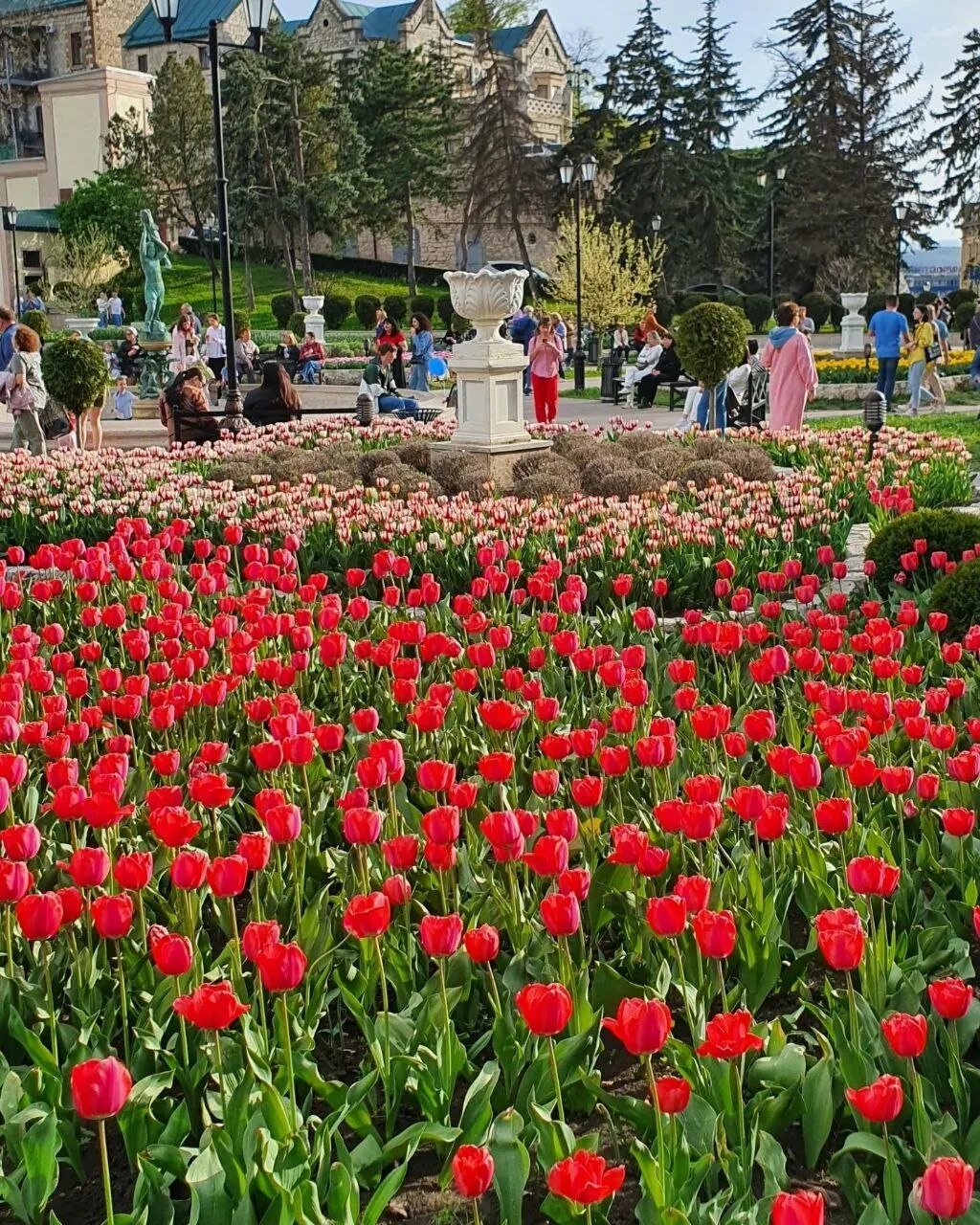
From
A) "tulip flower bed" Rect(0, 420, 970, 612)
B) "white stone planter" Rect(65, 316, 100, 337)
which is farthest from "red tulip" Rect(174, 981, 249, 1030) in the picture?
"white stone planter" Rect(65, 316, 100, 337)

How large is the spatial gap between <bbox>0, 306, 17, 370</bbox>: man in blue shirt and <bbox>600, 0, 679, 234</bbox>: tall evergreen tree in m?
40.8

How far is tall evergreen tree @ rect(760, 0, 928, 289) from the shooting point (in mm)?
49031

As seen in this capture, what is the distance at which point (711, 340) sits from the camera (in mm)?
14656

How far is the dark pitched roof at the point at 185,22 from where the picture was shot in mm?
67875

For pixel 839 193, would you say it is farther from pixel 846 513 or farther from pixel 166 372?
pixel 846 513

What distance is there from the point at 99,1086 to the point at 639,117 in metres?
54.7

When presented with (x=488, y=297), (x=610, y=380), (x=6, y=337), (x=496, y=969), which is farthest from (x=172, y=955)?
(x=610, y=380)

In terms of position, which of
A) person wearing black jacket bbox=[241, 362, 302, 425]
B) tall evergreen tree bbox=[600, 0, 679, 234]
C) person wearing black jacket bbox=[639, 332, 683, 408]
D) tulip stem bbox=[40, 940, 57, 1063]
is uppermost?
tall evergreen tree bbox=[600, 0, 679, 234]

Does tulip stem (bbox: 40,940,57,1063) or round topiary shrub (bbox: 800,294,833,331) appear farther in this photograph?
round topiary shrub (bbox: 800,294,833,331)

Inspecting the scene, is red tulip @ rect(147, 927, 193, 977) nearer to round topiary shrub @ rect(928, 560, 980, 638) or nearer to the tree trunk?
round topiary shrub @ rect(928, 560, 980, 638)

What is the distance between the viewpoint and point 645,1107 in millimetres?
2488

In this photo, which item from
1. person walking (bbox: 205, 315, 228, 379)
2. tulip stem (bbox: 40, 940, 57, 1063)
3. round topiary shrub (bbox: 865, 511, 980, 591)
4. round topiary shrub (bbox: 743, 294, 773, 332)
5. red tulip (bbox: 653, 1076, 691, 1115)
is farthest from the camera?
round topiary shrub (bbox: 743, 294, 773, 332)

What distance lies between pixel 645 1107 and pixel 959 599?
3916 mm

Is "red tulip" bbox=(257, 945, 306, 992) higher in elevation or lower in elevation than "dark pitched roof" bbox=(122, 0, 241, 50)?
lower
